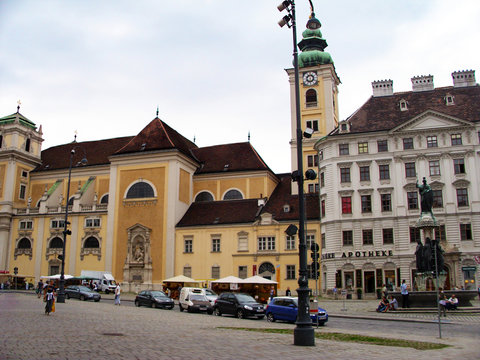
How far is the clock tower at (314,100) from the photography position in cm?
5788

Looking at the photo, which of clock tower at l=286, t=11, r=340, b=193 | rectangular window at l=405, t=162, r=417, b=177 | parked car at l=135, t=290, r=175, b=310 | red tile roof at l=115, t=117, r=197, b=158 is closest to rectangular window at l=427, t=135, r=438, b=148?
rectangular window at l=405, t=162, r=417, b=177

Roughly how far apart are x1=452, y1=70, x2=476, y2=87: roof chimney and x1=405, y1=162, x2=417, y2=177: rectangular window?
10.7m

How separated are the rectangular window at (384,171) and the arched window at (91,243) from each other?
33.4m

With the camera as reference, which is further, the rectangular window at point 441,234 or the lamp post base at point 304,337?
the rectangular window at point 441,234

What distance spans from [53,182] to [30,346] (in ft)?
196

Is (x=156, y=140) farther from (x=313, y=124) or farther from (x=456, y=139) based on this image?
(x=456, y=139)

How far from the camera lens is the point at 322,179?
50.9 metres

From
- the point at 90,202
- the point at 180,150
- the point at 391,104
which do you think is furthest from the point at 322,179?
the point at 90,202

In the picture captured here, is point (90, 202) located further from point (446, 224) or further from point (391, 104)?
point (446, 224)

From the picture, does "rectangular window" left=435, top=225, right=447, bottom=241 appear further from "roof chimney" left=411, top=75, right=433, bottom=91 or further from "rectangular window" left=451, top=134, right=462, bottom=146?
"roof chimney" left=411, top=75, right=433, bottom=91

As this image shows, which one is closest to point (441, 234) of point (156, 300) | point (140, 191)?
point (156, 300)

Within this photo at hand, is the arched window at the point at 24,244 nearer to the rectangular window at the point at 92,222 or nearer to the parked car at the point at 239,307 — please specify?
the rectangular window at the point at 92,222

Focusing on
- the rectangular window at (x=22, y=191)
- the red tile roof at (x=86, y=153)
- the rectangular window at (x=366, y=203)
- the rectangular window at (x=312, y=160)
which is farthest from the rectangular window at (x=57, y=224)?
the rectangular window at (x=366, y=203)

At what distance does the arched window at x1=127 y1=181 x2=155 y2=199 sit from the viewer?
58.6 m
